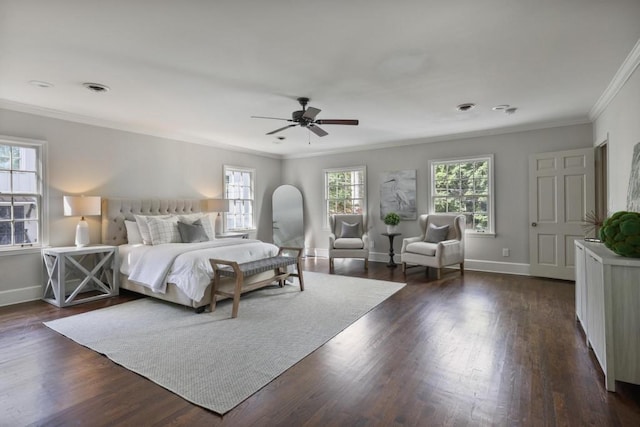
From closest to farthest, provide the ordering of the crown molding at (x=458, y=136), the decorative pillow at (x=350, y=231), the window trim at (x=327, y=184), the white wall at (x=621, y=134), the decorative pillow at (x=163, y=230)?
the white wall at (x=621, y=134) < the decorative pillow at (x=163, y=230) < the crown molding at (x=458, y=136) < the decorative pillow at (x=350, y=231) < the window trim at (x=327, y=184)

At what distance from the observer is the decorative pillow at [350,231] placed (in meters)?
6.41

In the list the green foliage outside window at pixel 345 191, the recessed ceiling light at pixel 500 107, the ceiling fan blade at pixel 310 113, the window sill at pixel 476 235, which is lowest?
the window sill at pixel 476 235

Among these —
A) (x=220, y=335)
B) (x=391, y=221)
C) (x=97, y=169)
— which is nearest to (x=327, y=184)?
(x=391, y=221)

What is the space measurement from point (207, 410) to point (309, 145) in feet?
18.2

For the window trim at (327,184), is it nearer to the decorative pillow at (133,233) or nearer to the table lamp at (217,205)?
the table lamp at (217,205)

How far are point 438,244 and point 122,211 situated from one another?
482 centimetres

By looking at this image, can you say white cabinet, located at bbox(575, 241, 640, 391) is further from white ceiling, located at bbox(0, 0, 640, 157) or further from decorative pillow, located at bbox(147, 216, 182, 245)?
decorative pillow, located at bbox(147, 216, 182, 245)

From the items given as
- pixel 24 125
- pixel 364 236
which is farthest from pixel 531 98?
pixel 24 125

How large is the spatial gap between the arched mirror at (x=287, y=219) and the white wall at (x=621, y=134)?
538cm

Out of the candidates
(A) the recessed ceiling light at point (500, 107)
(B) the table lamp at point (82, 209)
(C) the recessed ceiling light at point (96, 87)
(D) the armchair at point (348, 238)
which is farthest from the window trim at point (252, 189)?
(A) the recessed ceiling light at point (500, 107)

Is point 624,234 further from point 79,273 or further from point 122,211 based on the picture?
point 79,273

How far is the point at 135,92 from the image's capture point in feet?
11.7

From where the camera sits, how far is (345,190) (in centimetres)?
727

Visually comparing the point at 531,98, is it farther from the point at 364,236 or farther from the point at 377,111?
the point at 364,236
